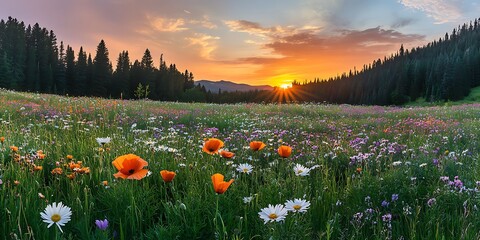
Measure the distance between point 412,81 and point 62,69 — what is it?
107 metres

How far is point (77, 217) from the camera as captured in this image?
2.43 metres

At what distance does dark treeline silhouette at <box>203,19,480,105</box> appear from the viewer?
94.4 m

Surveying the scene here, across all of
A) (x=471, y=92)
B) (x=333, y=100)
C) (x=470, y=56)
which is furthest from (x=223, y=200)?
(x=333, y=100)

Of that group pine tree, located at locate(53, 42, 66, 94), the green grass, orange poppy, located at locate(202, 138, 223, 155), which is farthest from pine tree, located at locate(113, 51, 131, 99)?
orange poppy, located at locate(202, 138, 223, 155)

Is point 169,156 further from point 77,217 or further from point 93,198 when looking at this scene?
point 77,217

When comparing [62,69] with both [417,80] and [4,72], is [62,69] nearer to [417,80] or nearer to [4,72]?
[4,72]

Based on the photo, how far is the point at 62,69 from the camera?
82875 millimetres

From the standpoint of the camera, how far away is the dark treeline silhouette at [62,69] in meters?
74.0

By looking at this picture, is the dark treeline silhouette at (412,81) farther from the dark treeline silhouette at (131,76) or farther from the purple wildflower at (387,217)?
the purple wildflower at (387,217)

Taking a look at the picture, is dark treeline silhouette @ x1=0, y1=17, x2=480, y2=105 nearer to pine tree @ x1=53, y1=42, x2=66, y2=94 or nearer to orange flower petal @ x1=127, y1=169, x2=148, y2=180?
pine tree @ x1=53, y1=42, x2=66, y2=94

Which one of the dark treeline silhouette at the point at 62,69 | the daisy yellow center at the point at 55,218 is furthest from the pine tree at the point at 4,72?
the daisy yellow center at the point at 55,218

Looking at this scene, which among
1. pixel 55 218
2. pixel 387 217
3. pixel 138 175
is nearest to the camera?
pixel 55 218

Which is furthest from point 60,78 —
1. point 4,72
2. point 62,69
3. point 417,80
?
point 417,80

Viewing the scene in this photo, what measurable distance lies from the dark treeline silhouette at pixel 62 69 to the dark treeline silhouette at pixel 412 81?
35.6 metres
